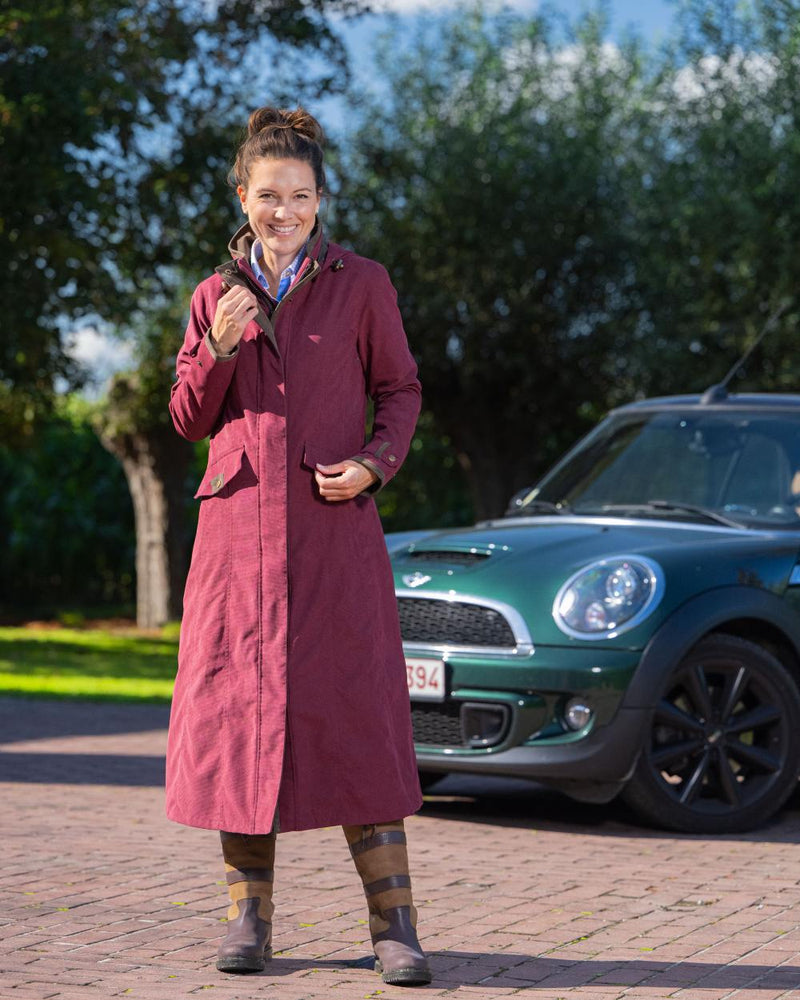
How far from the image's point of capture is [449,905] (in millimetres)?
5121

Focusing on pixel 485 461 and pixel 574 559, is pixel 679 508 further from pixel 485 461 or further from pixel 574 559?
pixel 485 461

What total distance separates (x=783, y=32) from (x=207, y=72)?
7.48 m

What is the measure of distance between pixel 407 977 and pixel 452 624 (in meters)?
2.62

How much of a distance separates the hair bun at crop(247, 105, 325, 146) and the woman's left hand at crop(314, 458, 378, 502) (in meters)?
0.82

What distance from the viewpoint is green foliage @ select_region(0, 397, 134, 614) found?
26.9 metres

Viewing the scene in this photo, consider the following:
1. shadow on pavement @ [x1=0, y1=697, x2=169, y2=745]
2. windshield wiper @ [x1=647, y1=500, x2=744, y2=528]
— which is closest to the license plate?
windshield wiper @ [x1=647, y1=500, x2=744, y2=528]

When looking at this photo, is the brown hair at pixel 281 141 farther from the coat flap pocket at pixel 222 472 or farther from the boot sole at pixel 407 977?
the boot sole at pixel 407 977

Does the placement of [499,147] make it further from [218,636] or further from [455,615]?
[218,636]

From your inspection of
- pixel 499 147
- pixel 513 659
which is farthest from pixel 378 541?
pixel 499 147

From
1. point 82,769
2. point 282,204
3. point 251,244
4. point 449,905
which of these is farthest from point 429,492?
point 282,204

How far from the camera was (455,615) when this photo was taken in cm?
658

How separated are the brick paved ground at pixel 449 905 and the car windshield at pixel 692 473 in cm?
126

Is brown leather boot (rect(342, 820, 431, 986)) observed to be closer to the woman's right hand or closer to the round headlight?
the woman's right hand

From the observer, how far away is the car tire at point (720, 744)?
6.39m
